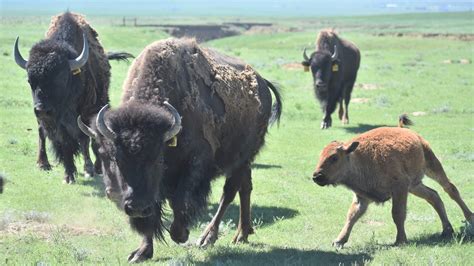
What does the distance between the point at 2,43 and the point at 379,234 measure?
37809 mm

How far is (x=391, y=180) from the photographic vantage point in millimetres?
8719

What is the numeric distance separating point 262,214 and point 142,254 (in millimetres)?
3348

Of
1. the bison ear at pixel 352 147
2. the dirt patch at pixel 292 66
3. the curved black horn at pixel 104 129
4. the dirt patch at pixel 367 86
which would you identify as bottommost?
the dirt patch at pixel 292 66

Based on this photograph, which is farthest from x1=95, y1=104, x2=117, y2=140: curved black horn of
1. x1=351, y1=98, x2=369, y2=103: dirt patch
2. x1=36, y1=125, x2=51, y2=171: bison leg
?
x1=351, y1=98, x2=369, y2=103: dirt patch

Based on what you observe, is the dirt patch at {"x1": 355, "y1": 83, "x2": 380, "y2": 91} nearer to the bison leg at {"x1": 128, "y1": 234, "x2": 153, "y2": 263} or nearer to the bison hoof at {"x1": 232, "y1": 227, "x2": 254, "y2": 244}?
the bison hoof at {"x1": 232, "y1": 227, "x2": 254, "y2": 244}

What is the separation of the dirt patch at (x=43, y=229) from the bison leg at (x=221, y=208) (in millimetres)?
1384

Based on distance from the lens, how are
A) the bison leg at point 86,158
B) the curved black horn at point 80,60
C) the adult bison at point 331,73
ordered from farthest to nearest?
1. the adult bison at point 331,73
2. the bison leg at point 86,158
3. the curved black horn at point 80,60

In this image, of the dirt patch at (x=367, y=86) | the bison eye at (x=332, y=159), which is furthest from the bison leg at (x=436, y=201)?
the dirt patch at (x=367, y=86)

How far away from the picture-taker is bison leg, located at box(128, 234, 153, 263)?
24.8 feet

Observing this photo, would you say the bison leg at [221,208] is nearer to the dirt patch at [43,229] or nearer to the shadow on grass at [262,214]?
the shadow on grass at [262,214]

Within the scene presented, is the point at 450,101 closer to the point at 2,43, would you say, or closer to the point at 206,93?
the point at 206,93

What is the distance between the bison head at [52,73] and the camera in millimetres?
11015

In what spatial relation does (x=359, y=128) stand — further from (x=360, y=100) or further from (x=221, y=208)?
(x=221, y=208)

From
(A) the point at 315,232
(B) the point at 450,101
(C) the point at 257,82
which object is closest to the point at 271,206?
(A) the point at 315,232
